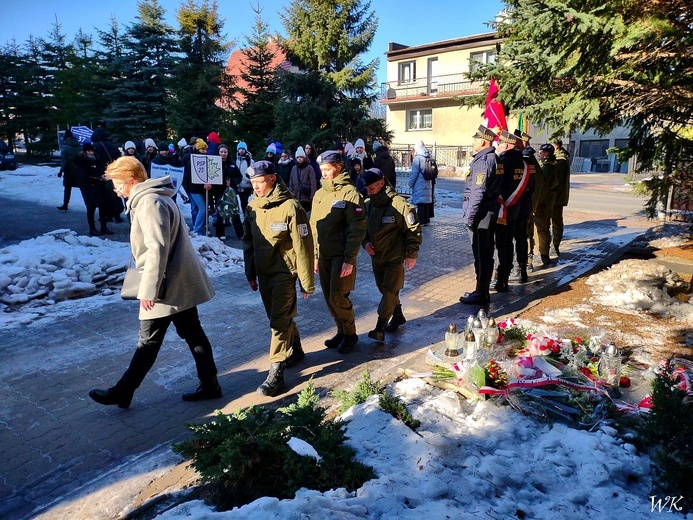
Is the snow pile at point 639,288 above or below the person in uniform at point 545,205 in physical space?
below

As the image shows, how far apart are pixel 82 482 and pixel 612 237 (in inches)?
461

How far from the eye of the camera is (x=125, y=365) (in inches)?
197

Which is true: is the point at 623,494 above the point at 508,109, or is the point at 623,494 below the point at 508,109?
below

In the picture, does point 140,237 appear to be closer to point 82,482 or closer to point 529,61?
point 82,482

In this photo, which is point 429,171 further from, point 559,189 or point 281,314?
point 281,314

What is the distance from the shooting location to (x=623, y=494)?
2809 millimetres

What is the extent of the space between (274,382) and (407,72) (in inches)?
1518

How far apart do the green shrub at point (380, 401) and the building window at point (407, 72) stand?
37.7m

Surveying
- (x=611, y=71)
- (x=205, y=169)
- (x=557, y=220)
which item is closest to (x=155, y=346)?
(x=611, y=71)

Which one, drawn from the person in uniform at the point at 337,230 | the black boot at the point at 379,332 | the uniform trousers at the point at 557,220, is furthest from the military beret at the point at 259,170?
the uniform trousers at the point at 557,220

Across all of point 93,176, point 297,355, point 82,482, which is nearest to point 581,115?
point 297,355

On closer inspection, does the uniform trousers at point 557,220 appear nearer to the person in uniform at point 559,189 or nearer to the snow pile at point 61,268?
the person in uniform at point 559,189

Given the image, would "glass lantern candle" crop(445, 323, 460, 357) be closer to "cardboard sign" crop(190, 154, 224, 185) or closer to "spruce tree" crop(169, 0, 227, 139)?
"cardboard sign" crop(190, 154, 224, 185)

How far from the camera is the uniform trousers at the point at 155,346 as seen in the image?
404cm
